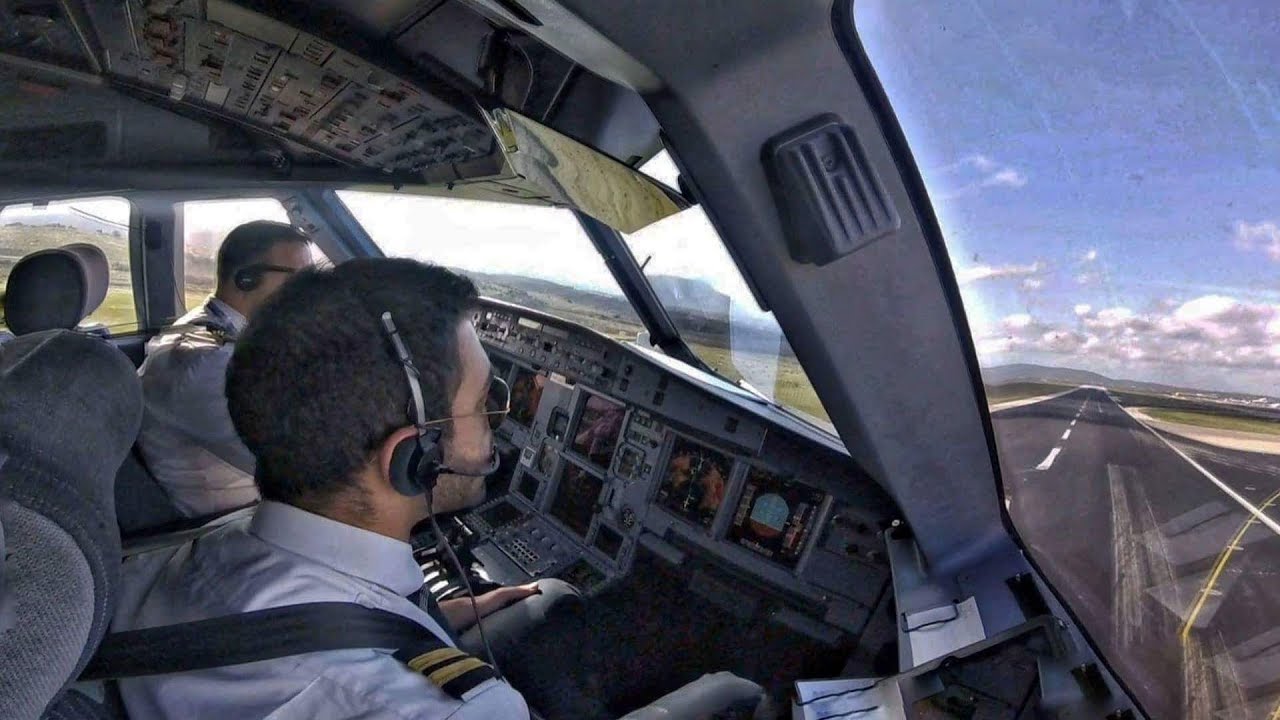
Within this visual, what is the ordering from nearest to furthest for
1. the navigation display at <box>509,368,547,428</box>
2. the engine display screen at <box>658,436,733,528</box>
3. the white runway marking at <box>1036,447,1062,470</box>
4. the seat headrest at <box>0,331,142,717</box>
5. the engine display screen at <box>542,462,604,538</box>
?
the seat headrest at <box>0,331,142,717</box> < the white runway marking at <box>1036,447,1062,470</box> < the engine display screen at <box>658,436,733,528</box> < the engine display screen at <box>542,462,604,538</box> < the navigation display at <box>509,368,547,428</box>

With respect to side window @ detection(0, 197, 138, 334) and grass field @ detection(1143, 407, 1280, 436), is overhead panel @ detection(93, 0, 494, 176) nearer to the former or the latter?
side window @ detection(0, 197, 138, 334)

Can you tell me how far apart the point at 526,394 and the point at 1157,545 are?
10.9 feet

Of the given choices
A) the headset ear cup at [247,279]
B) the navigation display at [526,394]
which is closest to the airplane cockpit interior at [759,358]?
the headset ear cup at [247,279]

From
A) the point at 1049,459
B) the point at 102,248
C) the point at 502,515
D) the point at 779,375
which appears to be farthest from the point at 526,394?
the point at 1049,459

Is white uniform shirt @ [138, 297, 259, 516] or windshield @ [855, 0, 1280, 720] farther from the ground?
windshield @ [855, 0, 1280, 720]

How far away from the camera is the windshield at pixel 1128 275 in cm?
102

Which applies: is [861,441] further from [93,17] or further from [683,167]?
[93,17]

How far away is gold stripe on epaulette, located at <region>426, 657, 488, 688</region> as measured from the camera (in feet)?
3.05

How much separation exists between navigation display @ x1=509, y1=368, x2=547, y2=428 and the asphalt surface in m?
2.82

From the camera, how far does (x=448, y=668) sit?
37.5 inches

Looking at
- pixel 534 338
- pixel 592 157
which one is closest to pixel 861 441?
pixel 592 157

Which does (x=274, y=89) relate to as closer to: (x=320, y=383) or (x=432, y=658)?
(x=320, y=383)

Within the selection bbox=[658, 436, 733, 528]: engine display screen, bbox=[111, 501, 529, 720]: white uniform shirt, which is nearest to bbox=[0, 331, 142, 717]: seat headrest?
bbox=[111, 501, 529, 720]: white uniform shirt

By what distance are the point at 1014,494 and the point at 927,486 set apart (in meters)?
0.18
